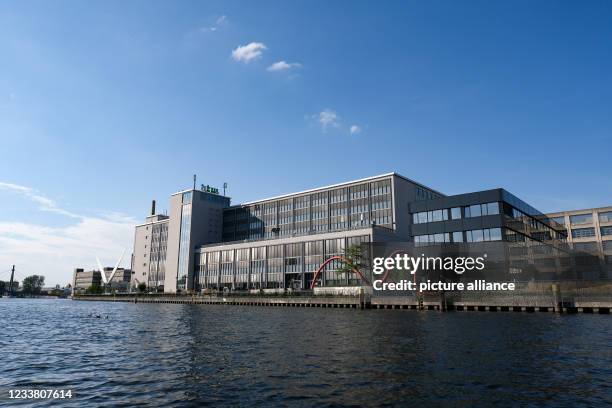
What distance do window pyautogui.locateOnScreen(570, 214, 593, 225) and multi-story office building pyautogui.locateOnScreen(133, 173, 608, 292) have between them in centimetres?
750

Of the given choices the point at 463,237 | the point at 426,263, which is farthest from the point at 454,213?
the point at 426,263

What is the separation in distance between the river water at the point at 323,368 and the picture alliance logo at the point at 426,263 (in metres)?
41.3

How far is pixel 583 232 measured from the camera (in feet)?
440

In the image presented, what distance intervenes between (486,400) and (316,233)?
116411mm

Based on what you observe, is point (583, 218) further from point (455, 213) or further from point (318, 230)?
point (318, 230)

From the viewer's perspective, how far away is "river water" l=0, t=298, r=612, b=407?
18.9 metres

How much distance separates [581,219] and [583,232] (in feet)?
13.3

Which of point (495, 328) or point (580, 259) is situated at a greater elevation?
point (580, 259)

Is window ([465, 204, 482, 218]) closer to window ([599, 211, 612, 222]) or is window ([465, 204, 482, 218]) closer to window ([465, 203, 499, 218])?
window ([465, 203, 499, 218])

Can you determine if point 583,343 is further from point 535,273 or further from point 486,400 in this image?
point 535,273

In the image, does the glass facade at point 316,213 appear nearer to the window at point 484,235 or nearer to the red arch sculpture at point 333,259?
the red arch sculpture at point 333,259

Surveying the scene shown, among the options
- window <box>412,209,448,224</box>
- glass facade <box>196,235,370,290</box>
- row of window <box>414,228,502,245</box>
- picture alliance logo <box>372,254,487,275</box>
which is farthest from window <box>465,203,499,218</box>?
glass facade <box>196,235,370,290</box>

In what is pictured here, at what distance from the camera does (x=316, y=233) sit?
135 m

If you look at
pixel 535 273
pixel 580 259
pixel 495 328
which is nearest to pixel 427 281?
pixel 535 273
